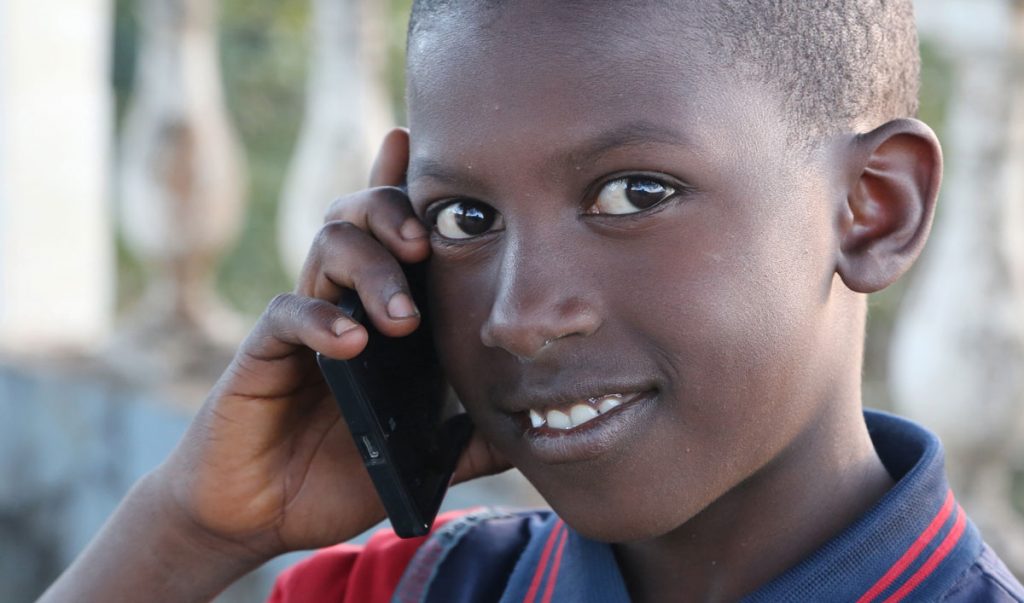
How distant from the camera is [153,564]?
182cm

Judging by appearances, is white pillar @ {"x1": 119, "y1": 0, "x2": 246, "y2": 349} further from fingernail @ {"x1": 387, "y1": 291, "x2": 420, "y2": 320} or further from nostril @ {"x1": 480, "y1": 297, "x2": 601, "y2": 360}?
nostril @ {"x1": 480, "y1": 297, "x2": 601, "y2": 360}

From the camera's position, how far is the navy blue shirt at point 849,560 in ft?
4.79

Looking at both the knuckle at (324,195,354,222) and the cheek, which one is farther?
the knuckle at (324,195,354,222)

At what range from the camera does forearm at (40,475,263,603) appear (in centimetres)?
182

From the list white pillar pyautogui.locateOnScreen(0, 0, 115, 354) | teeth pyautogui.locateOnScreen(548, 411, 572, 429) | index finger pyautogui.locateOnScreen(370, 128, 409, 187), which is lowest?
white pillar pyautogui.locateOnScreen(0, 0, 115, 354)

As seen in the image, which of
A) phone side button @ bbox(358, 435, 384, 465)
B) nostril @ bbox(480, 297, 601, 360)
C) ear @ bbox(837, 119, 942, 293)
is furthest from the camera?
phone side button @ bbox(358, 435, 384, 465)

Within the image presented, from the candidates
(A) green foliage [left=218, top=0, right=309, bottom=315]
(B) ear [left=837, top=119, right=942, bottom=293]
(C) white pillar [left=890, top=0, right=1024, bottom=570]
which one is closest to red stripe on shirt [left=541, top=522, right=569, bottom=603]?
(B) ear [left=837, top=119, right=942, bottom=293]

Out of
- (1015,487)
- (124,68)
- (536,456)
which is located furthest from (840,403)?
(124,68)

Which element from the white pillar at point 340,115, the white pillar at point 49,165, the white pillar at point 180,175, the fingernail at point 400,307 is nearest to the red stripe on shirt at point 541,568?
the fingernail at point 400,307

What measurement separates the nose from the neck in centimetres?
30

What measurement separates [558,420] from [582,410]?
0.04 metres

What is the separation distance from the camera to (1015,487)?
21.6ft

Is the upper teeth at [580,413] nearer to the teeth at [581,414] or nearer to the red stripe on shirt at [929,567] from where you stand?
the teeth at [581,414]

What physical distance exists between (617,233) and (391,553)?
61 cm
